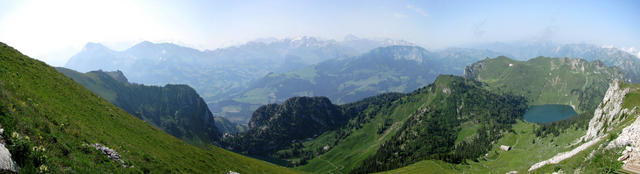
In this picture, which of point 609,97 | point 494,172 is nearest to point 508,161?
point 494,172

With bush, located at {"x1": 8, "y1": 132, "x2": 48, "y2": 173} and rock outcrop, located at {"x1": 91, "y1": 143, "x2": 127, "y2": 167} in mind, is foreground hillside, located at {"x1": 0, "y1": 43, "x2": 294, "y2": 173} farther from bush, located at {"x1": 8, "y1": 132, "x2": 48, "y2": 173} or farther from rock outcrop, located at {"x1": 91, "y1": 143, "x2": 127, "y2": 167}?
rock outcrop, located at {"x1": 91, "y1": 143, "x2": 127, "y2": 167}

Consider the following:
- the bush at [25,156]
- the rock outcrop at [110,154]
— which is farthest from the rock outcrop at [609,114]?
the bush at [25,156]

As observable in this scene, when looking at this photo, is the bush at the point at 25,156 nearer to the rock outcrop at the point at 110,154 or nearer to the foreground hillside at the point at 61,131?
the foreground hillside at the point at 61,131

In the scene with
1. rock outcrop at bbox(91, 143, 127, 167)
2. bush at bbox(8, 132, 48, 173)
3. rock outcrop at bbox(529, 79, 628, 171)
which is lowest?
rock outcrop at bbox(529, 79, 628, 171)

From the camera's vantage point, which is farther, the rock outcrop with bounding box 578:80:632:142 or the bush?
the rock outcrop with bounding box 578:80:632:142

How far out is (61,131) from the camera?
26812mm

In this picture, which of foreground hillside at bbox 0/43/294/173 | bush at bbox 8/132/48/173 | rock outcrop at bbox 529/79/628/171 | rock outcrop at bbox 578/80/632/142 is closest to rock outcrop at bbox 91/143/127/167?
foreground hillside at bbox 0/43/294/173

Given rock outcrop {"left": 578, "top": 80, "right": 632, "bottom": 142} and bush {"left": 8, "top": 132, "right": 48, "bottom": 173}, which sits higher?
bush {"left": 8, "top": 132, "right": 48, "bottom": 173}

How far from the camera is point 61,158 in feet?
66.4

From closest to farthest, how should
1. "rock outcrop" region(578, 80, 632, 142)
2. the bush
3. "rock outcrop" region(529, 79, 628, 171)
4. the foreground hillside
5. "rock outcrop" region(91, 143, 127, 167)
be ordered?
the bush
the foreground hillside
"rock outcrop" region(91, 143, 127, 167)
"rock outcrop" region(529, 79, 628, 171)
"rock outcrop" region(578, 80, 632, 142)

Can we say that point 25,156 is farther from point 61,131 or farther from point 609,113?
point 609,113

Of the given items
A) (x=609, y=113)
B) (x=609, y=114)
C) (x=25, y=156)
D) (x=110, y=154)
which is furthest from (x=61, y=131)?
(x=609, y=113)

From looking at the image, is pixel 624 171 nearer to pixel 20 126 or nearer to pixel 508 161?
pixel 20 126

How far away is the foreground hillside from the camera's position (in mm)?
18781
